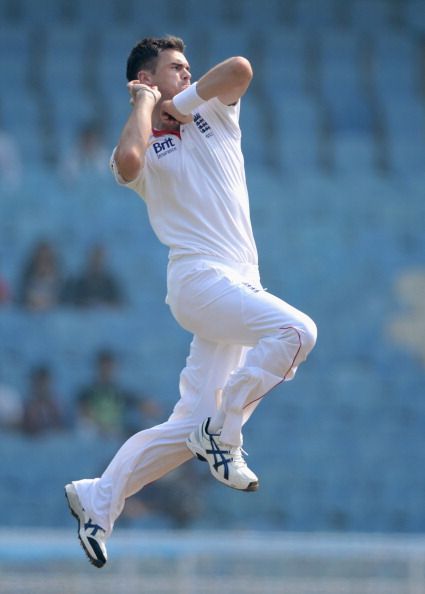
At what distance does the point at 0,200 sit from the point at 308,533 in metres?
4.94

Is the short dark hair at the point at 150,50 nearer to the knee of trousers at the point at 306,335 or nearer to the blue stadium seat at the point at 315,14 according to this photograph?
the knee of trousers at the point at 306,335

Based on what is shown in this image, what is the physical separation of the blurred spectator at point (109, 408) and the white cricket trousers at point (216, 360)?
6156 millimetres

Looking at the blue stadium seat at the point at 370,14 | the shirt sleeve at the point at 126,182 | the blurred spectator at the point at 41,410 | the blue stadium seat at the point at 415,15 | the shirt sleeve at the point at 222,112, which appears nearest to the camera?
the shirt sleeve at the point at 126,182

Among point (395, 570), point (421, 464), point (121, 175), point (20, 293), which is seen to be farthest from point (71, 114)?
point (121, 175)

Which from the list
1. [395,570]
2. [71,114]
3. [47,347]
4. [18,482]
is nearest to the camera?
[395,570]

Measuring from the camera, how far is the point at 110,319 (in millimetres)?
14133

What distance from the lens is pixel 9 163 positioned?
1596 centimetres

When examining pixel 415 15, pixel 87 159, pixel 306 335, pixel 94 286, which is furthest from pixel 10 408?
pixel 415 15

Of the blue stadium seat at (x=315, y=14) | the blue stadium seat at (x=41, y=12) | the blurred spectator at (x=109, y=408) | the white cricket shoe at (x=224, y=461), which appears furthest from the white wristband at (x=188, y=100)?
the blue stadium seat at (x=315, y=14)

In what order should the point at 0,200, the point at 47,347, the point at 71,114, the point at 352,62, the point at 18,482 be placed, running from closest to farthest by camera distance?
the point at 18,482, the point at 47,347, the point at 0,200, the point at 71,114, the point at 352,62

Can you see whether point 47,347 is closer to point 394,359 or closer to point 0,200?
point 0,200

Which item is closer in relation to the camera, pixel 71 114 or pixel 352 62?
pixel 71 114

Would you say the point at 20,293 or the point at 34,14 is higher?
the point at 34,14

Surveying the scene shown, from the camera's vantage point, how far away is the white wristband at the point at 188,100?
6.52 m
